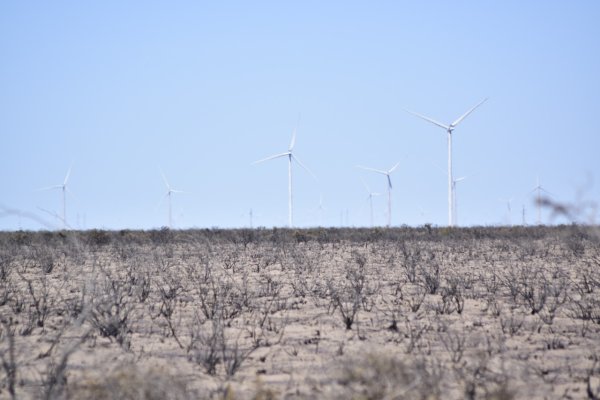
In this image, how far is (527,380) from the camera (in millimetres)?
5203

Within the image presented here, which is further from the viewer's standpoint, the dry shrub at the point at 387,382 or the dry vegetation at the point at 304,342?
the dry vegetation at the point at 304,342

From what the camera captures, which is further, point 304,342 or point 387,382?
point 304,342

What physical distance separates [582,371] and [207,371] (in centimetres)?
298

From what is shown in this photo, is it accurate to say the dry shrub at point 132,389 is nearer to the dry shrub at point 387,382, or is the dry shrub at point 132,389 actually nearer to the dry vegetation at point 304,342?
the dry vegetation at point 304,342

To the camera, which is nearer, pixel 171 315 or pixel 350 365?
pixel 350 365

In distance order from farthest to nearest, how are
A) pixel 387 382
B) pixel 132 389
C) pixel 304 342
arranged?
1. pixel 304 342
2. pixel 387 382
3. pixel 132 389

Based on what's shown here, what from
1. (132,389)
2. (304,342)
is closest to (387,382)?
(132,389)

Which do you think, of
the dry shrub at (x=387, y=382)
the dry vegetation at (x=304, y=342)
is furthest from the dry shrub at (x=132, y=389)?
the dry shrub at (x=387, y=382)

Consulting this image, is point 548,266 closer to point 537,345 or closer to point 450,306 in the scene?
point 450,306


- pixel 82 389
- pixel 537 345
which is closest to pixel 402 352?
pixel 537 345

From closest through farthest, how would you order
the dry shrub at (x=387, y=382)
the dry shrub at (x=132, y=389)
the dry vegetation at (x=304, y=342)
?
the dry shrub at (x=387, y=382), the dry shrub at (x=132, y=389), the dry vegetation at (x=304, y=342)

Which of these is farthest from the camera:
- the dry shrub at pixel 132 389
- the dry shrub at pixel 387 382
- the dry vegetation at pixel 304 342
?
the dry vegetation at pixel 304 342

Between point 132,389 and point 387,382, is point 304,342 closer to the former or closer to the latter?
point 387,382

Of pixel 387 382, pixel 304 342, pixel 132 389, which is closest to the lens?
pixel 132 389
